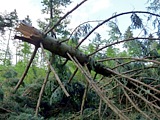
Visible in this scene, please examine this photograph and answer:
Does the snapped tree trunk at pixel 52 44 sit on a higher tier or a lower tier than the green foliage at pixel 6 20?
lower

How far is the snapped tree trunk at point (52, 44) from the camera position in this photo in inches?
126

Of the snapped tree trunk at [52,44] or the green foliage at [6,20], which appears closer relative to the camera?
the snapped tree trunk at [52,44]

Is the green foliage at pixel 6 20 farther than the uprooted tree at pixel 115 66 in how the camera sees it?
Yes

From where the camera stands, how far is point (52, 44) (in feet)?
10.9

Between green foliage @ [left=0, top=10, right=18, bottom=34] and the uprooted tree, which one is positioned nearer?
the uprooted tree

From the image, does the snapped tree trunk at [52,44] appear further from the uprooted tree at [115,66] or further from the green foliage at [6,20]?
the green foliage at [6,20]

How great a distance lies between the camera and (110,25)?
351 cm

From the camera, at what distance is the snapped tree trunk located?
3213mm

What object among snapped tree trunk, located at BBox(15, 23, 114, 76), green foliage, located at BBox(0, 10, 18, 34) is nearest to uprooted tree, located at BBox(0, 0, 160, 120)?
snapped tree trunk, located at BBox(15, 23, 114, 76)

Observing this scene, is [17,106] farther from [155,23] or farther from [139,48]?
Answer: [155,23]

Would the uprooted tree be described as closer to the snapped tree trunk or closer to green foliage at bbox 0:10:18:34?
the snapped tree trunk

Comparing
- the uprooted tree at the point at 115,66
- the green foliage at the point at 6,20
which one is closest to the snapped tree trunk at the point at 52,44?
the uprooted tree at the point at 115,66

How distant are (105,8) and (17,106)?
6.55 ft

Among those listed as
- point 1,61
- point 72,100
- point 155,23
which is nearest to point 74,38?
point 72,100
